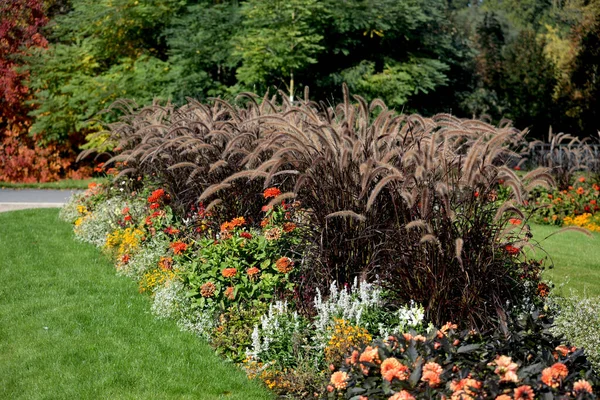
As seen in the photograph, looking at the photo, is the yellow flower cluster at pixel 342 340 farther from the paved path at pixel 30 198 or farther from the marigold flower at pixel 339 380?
the paved path at pixel 30 198

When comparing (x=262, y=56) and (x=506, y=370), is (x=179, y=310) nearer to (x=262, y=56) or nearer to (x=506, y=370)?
(x=506, y=370)

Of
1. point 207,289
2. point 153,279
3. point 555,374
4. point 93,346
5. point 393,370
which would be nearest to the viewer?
point 555,374

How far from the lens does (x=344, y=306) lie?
4.77 meters

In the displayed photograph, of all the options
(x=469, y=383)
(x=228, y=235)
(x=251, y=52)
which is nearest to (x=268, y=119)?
(x=228, y=235)

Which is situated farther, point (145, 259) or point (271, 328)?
point (145, 259)

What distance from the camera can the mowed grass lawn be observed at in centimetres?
449

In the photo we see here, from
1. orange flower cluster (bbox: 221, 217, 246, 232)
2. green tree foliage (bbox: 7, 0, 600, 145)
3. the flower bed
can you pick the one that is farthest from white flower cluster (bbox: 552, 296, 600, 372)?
green tree foliage (bbox: 7, 0, 600, 145)

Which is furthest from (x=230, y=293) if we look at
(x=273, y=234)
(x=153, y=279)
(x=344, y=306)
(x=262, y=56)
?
(x=262, y=56)

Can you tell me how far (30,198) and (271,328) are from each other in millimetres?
12141

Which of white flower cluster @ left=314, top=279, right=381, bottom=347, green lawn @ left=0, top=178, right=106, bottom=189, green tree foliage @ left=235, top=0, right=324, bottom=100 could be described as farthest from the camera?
green lawn @ left=0, top=178, right=106, bottom=189

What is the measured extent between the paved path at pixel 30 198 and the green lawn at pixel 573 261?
851 centimetres

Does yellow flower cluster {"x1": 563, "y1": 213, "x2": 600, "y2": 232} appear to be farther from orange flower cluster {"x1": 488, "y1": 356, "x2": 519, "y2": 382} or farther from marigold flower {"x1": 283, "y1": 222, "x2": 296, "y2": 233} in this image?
orange flower cluster {"x1": 488, "y1": 356, "x2": 519, "y2": 382}

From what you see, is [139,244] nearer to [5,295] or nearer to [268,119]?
[5,295]

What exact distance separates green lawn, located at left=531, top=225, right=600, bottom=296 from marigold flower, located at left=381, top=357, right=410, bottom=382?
3.27 meters
